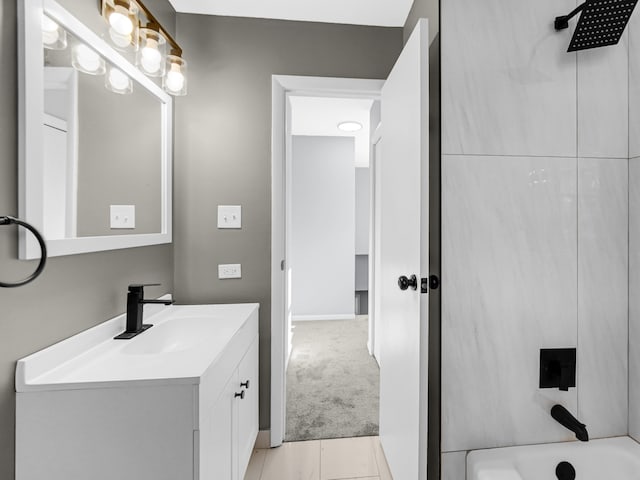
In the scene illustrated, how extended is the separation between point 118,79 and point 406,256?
1.37 meters

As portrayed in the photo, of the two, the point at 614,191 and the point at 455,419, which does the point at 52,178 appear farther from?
the point at 614,191

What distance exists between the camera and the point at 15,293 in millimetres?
888

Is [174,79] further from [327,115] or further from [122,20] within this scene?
[327,115]

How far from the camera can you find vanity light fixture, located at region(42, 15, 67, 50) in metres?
0.97

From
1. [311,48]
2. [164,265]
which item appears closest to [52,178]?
[164,265]

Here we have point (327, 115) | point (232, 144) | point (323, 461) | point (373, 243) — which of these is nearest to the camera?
point (323, 461)

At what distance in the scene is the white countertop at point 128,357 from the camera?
921mm

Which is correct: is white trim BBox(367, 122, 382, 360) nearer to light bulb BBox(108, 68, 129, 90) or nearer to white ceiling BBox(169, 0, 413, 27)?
white ceiling BBox(169, 0, 413, 27)

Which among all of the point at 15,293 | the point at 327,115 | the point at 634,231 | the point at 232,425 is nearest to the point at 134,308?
the point at 15,293

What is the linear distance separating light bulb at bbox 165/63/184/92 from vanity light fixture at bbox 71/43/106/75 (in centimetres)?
45

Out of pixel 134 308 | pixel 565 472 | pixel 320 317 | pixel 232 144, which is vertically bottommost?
pixel 320 317

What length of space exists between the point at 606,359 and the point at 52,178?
6.56 feet

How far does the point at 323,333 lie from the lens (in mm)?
3854

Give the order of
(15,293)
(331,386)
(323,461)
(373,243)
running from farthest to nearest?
1. (373,243)
2. (331,386)
3. (323,461)
4. (15,293)
